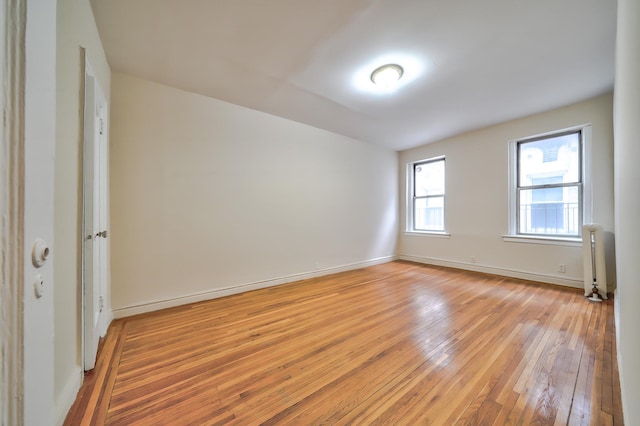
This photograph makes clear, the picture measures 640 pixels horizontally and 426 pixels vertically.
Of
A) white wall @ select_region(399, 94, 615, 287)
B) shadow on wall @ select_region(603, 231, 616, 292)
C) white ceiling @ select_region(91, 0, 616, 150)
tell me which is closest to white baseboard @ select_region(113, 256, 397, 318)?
white wall @ select_region(399, 94, 615, 287)

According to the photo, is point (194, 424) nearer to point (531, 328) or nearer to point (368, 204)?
point (531, 328)

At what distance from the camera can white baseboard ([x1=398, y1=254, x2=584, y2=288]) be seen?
3.45m

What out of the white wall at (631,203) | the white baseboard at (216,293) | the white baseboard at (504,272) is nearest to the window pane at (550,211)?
the white baseboard at (504,272)

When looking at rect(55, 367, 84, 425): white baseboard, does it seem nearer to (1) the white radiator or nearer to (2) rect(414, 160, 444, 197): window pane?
(1) the white radiator

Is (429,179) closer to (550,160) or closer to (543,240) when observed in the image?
(550,160)

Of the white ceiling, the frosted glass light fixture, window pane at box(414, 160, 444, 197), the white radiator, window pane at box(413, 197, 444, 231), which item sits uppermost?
the white ceiling

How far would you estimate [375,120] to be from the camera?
393 cm

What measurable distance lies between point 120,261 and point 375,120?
12.9 feet

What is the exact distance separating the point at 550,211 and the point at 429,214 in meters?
1.98

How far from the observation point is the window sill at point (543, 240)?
3.43 metres

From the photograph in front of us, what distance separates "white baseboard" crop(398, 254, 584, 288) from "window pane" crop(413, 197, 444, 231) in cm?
70

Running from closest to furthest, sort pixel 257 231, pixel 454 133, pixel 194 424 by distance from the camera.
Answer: pixel 194 424
pixel 257 231
pixel 454 133

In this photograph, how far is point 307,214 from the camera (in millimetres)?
4094

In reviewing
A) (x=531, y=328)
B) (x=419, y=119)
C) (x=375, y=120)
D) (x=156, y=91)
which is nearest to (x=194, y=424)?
(x=531, y=328)
